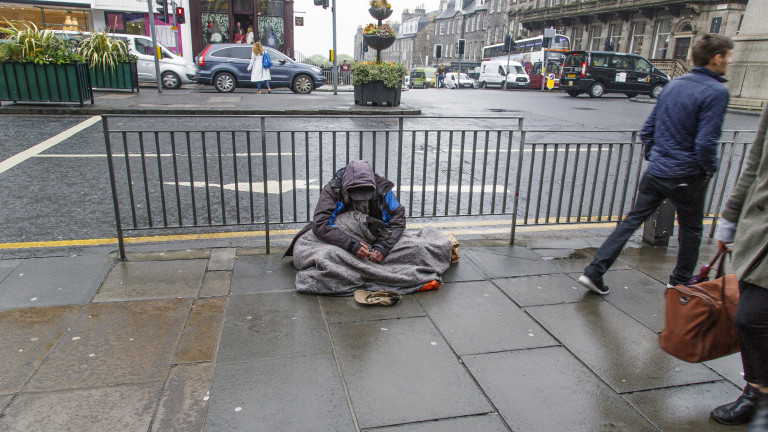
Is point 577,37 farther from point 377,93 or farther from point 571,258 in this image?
point 571,258

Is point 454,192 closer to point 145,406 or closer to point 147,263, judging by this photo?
point 147,263

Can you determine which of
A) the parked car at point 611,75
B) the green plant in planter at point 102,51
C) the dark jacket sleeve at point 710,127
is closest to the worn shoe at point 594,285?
the dark jacket sleeve at point 710,127

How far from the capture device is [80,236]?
4809mm

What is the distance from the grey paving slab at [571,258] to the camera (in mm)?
4348

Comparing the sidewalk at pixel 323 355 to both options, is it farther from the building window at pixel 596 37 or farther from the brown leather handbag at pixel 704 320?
the building window at pixel 596 37

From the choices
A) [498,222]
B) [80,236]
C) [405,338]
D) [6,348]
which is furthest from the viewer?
[498,222]

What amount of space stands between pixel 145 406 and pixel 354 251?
175 cm

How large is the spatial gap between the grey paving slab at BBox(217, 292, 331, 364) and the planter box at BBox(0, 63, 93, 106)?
1150 centimetres

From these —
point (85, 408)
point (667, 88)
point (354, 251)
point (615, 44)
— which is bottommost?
point (85, 408)

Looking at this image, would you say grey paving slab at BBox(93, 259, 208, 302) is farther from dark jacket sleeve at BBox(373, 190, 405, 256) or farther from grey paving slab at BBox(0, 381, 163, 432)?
dark jacket sleeve at BBox(373, 190, 405, 256)

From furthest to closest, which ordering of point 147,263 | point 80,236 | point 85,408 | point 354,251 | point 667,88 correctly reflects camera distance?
point 80,236 < point 147,263 < point 354,251 < point 667,88 < point 85,408

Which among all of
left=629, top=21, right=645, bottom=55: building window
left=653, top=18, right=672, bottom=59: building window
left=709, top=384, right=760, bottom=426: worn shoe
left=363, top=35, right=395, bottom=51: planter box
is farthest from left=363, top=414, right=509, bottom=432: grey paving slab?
left=629, top=21, right=645, bottom=55: building window

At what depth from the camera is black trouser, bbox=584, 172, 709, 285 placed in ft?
11.3

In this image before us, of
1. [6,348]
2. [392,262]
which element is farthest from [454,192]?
[6,348]
